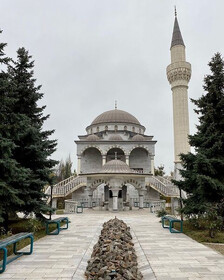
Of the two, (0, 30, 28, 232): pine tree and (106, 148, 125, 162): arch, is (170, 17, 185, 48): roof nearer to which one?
(106, 148, 125, 162): arch

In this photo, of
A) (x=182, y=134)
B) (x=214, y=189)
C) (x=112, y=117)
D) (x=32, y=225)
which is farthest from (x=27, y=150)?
(x=112, y=117)

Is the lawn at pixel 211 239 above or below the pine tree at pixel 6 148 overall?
below

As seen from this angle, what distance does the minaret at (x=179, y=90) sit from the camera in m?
26.8

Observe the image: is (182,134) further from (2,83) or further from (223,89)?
(2,83)

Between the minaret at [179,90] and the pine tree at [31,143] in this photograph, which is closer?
the pine tree at [31,143]

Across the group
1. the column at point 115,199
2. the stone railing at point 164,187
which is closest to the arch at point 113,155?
the stone railing at point 164,187

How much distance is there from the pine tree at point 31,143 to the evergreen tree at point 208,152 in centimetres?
681

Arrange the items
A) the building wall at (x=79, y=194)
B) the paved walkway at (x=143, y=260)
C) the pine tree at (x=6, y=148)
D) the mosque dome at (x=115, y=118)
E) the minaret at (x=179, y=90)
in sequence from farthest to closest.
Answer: the mosque dome at (x=115, y=118) → the building wall at (x=79, y=194) → the minaret at (x=179, y=90) → the pine tree at (x=6, y=148) → the paved walkway at (x=143, y=260)

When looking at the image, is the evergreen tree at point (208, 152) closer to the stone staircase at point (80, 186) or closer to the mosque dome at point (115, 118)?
the stone staircase at point (80, 186)

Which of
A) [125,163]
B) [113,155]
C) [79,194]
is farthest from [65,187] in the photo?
[113,155]

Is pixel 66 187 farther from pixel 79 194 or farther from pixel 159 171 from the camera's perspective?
pixel 159 171

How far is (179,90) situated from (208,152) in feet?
63.2

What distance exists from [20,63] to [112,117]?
2718cm

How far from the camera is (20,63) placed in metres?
11.0
